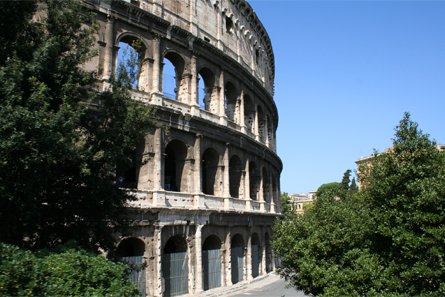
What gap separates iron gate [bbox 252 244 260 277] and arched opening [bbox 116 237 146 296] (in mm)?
8545

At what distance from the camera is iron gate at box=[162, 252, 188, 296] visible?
57.1 feet

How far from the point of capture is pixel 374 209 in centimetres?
1129

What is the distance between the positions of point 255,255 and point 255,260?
0.26 meters

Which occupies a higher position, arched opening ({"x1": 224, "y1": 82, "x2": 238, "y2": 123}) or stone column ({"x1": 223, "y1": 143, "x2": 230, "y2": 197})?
arched opening ({"x1": 224, "y1": 82, "x2": 238, "y2": 123})

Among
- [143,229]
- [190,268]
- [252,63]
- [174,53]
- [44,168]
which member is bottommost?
[190,268]

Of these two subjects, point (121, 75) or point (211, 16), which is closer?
point (121, 75)

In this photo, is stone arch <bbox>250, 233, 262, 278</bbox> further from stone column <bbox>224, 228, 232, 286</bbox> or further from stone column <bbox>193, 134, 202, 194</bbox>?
stone column <bbox>193, 134, 202, 194</bbox>

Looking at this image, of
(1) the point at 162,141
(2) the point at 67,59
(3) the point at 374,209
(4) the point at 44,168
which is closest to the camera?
(4) the point at 44,168

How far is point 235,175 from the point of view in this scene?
75.4 feet

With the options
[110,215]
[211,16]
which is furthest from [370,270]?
[211,16]

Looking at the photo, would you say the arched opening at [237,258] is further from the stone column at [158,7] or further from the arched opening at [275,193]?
the stone column at [158,7]

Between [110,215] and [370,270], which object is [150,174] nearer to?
[110,215]

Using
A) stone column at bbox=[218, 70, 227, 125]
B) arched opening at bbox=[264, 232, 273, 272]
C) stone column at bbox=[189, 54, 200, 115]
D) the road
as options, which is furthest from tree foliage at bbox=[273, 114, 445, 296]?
arched opening at bbox=[264, 232, 273, 272]

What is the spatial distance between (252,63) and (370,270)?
57.2ft
